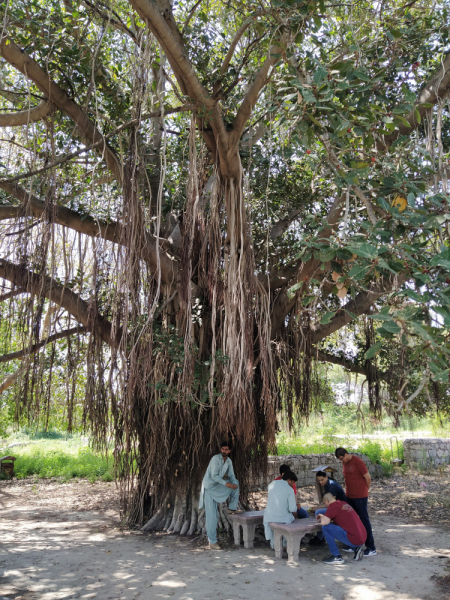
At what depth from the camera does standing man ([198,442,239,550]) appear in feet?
14.2

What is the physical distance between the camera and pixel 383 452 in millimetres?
10898

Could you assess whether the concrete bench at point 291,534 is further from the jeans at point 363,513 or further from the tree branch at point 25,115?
the tree branch at point 25,115

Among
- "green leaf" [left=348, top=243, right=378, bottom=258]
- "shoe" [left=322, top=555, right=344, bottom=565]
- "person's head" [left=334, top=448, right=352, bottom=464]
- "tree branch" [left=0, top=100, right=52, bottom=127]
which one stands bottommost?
"shoe" [left=322, top=555, right=344, bottom=565]

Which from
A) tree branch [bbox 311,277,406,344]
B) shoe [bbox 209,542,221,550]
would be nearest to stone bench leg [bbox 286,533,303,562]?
shoe [bbox 209,542,221,550]

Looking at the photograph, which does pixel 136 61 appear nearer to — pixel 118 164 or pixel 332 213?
pixel 118 164

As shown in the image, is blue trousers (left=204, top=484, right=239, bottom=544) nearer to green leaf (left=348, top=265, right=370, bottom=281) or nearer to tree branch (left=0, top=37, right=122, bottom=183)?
tree branch (left=0, top=37, right=122, bottom=183)

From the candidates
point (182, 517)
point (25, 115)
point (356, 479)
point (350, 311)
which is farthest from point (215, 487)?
point (25, 115)

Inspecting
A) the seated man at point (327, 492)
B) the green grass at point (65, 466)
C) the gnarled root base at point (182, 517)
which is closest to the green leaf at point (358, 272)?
the seated man at point (327, 492)

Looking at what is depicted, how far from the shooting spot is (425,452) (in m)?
9.85

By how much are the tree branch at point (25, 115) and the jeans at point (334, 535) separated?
393cm

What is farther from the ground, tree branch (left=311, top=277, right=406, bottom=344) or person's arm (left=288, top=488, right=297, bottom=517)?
tree branch (left=311, top=277, right=406, bottom=344)

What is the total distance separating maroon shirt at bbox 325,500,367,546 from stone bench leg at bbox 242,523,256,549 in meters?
0.74

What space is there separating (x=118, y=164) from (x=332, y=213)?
2031 millimetres

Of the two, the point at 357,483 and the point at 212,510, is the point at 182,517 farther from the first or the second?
the point at 357,483
